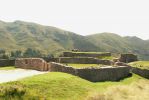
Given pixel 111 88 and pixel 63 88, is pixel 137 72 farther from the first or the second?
pixel 63 88

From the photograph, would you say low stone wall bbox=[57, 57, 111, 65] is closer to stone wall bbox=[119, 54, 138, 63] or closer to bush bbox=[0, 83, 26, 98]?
stone wall bbox=[119, 54, 138, 63]

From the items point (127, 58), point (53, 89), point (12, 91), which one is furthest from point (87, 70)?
point (127, 58)

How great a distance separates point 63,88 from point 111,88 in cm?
506

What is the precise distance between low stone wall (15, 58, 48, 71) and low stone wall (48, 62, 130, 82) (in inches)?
127

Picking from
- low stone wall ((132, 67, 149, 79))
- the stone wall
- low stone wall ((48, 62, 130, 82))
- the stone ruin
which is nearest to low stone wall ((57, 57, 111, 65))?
the stone ruin

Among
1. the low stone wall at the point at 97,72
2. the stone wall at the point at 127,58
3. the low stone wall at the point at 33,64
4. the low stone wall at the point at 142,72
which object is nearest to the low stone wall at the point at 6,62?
the low stone wall at the point at 33,64

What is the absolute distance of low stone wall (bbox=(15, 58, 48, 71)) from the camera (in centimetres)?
4449

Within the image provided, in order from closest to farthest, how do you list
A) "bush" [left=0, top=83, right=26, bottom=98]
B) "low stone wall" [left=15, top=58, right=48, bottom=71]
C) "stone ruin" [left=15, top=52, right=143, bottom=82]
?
"bush" [left=0, top=83, right=26, bottom=98]
"stone ruin" [left=15, top=52, right=143, bottom=82]
"low stone wall" [left=15, top=58, right=48, bottom=71]

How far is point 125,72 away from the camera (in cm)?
4109

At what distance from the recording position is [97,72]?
3666 cm

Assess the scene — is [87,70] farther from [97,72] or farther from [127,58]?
[127,58]

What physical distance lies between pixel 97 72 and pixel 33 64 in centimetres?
Answer: 1278

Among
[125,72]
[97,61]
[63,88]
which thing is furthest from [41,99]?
[97,61]

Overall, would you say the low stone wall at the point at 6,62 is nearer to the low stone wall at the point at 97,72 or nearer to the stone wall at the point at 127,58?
the low stone wall at the point at 97,72
